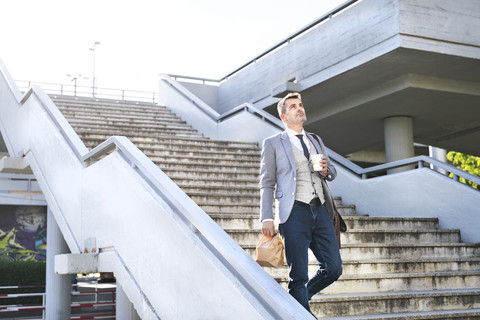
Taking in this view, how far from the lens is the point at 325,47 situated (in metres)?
13.7

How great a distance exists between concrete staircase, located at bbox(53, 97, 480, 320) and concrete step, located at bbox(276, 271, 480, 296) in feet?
0.03

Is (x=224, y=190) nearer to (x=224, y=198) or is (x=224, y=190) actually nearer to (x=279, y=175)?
(x=224, y=198)

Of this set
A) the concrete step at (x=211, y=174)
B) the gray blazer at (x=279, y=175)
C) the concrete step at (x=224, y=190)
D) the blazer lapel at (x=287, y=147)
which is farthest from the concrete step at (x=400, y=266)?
the concrete step at (x=211, y=174)

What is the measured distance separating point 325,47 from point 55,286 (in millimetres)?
7925

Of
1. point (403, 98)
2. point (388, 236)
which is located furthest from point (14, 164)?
point (403, 98)

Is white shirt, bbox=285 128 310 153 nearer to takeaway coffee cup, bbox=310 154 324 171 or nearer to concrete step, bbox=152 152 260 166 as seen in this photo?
takeaway coffee cup, bbox=310 154 324 171

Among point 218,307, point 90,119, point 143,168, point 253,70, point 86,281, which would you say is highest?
point 253,70

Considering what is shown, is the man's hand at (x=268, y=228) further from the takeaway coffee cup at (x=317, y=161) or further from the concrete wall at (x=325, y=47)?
the concrete wall at (x=325, y=47)

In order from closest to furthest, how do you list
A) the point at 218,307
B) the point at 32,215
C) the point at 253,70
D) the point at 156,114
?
the point at 218,307
the point at 156,114
the point at 253,70
the point at 32,215

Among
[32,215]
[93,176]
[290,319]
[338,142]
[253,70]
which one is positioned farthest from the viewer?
[32,215]

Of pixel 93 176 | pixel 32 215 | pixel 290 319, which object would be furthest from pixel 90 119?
pixel 32 215

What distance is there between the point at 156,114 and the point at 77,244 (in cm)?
884

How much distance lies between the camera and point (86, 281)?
25.4 metres

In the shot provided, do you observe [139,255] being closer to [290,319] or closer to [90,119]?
[290,319]
